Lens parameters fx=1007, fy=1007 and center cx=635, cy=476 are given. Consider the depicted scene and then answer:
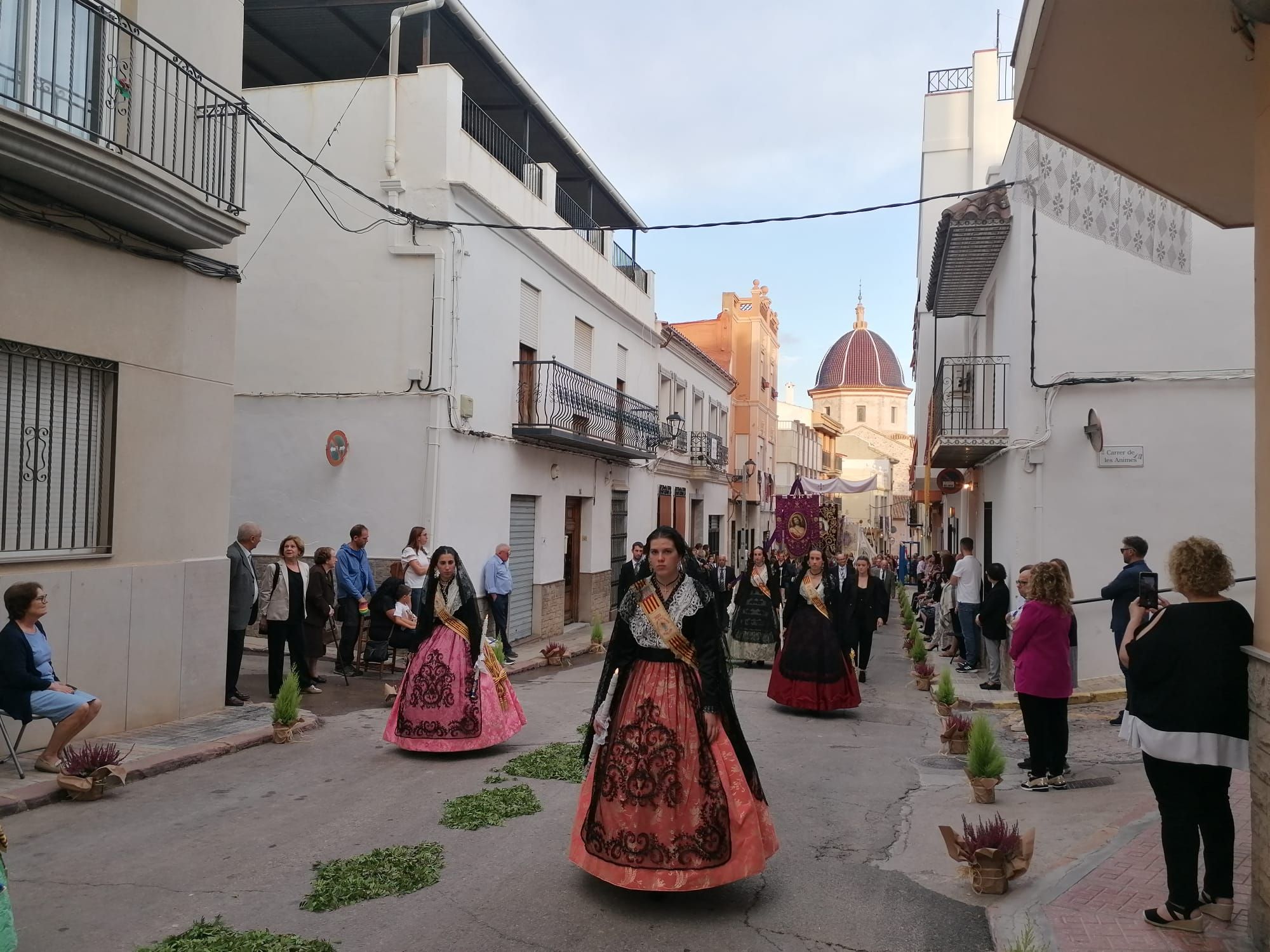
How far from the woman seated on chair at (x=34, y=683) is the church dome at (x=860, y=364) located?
233 feet

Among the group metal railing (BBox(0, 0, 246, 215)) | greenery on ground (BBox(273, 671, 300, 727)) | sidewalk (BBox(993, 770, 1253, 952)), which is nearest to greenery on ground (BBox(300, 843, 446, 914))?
sidewalk (BBox(993, 770, 1253, 952))

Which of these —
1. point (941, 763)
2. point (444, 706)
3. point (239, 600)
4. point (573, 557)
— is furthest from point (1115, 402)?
point (573, 557)

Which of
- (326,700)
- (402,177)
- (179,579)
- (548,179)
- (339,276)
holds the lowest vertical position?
(326,700)

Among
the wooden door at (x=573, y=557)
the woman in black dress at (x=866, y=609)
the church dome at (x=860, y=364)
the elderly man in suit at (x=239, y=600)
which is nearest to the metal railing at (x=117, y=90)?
the elderly man in suit at (x=239, y=600)

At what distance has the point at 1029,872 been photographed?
16.5 feet

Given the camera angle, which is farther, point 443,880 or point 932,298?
point 932,298

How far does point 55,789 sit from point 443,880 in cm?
306

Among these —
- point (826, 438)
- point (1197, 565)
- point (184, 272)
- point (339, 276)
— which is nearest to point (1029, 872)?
point (1197, 565)

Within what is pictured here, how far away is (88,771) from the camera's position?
627cm

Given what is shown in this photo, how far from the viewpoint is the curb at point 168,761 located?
604cm

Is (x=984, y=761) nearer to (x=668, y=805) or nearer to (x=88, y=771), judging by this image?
(x=668, y=805)

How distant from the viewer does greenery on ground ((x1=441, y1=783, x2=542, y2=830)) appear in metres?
5.78

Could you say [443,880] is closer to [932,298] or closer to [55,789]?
[55,789]

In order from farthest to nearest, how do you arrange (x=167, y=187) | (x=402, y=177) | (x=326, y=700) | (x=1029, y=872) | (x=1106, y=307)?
(x=402, y=177) < (x=1106, y=307) < (x=326, y=700) < (x=167, y=187) < (x=1029, y=872)
